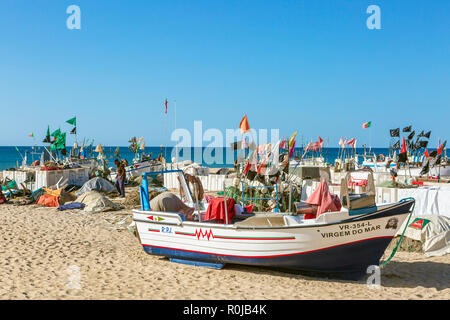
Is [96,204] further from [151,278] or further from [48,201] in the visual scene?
[151,278]

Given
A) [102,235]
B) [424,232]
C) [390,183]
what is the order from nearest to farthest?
[424,232], [102,235], [390,183]

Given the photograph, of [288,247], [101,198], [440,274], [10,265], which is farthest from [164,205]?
[101,198]

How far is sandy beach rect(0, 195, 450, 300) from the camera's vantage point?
652cm

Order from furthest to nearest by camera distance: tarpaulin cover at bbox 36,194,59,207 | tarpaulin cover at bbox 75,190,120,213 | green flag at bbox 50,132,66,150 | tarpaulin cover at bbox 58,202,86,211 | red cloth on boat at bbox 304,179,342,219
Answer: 1. green flag at bbox 50,132,66,150
2. tarpaulin cover at bbox 36,194,59,207
3. tarpaulin cover at bbox 58,202,86,211
4. tarpaulin cover at bbox 75,190,120,213
5. red cloth on boat at bbox 304,179,342,219

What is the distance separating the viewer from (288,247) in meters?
7.16

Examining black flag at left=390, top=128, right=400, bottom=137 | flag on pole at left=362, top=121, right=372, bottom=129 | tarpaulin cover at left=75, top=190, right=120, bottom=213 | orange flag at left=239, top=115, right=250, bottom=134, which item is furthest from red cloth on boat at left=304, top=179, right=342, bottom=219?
flag on pole at left=362, top=121, right=372, bottom=129

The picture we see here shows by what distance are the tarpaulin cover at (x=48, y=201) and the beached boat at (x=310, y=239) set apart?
1076cm

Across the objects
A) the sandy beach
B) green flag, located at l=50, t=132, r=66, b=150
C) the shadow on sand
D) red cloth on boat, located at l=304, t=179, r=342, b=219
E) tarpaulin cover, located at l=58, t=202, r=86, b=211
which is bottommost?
the shadow on sand

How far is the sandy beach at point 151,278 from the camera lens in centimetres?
652

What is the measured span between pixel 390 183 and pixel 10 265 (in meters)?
12.4

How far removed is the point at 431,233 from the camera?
966 centimetres

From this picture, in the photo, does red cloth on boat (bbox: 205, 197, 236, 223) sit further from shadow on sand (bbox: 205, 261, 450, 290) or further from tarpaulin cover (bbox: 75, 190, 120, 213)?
tarpaulin cover (bbox: 75, 190, 120, 213)

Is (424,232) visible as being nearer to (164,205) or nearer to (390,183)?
(390,183)

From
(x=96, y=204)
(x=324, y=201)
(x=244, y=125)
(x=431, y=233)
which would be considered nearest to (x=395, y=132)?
(x=244, y=125)
